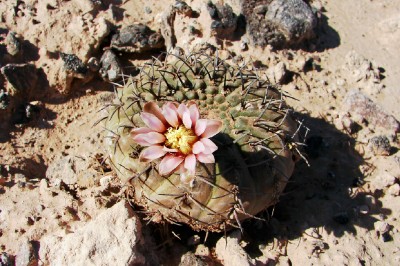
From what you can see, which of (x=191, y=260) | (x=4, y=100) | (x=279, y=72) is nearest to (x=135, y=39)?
(x=4, y=100)

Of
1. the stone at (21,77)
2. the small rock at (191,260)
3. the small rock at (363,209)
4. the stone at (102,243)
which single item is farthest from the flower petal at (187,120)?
the stone at (21,77)

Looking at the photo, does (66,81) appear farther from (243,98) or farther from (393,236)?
(393,236)

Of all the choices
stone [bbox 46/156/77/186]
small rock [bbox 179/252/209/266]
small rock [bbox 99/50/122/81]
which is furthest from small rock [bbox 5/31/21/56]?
small rock [bbox 179/252/209/266]

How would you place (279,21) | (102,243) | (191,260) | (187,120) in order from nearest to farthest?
1. (187,120)
2. (102,243)
3. (191,260)
4. (279,21)

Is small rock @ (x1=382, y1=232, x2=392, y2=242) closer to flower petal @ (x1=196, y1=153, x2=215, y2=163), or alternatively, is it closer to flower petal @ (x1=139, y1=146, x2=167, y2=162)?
flower petal @ (x1=196, y1=153, x2=215, y2=163)

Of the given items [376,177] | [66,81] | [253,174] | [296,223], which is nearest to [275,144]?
[253,174]

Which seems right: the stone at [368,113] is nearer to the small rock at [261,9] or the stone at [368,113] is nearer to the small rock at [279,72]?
the small rock at [279,72]

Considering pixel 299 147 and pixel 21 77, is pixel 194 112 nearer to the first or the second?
pixel 299 147
